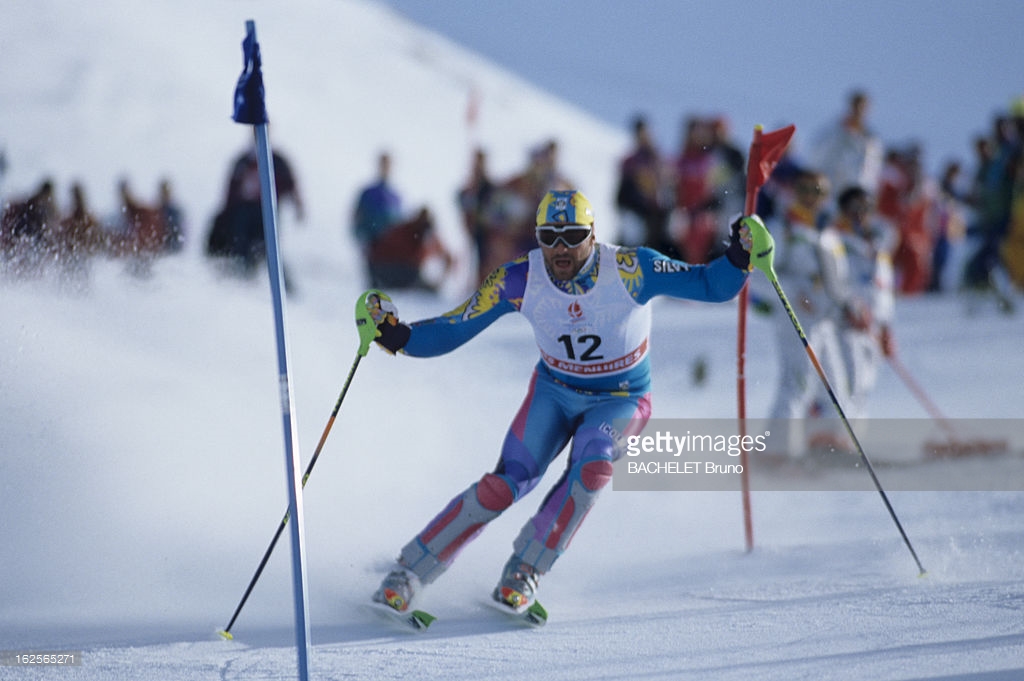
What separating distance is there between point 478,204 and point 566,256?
24.9 ft

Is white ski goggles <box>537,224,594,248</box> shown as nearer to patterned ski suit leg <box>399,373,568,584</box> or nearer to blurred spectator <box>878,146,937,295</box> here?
patterned ski suit leg <box>399,373,568,584</box>

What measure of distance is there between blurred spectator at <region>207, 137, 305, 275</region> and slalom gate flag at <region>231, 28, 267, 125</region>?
7.35m

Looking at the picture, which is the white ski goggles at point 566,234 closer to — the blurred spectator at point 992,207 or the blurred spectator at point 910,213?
the blurred spectator at point 992,207

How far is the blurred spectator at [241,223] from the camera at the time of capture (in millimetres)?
11422

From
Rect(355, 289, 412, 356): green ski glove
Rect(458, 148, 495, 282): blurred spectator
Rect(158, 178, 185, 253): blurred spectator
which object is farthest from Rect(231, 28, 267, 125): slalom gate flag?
Rect(458, 148, 495, 282): blurred spectator

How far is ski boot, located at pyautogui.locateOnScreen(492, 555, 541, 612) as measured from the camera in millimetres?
5098

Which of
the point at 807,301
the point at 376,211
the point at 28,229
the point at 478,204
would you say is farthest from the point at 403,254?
the point at 807,301

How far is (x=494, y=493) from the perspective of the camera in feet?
17.0

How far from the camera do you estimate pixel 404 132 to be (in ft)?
90.7

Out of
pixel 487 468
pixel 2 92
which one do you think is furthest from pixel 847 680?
pixel 2 92

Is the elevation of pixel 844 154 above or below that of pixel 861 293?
above

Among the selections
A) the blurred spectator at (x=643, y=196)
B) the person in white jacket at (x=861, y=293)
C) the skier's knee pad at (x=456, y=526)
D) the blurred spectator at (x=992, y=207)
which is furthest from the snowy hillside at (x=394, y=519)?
the blurred spectator at (x=643, y=196)

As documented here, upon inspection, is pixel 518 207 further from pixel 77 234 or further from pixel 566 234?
pixel 566 234

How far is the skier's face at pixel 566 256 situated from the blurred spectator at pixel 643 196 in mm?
6685
